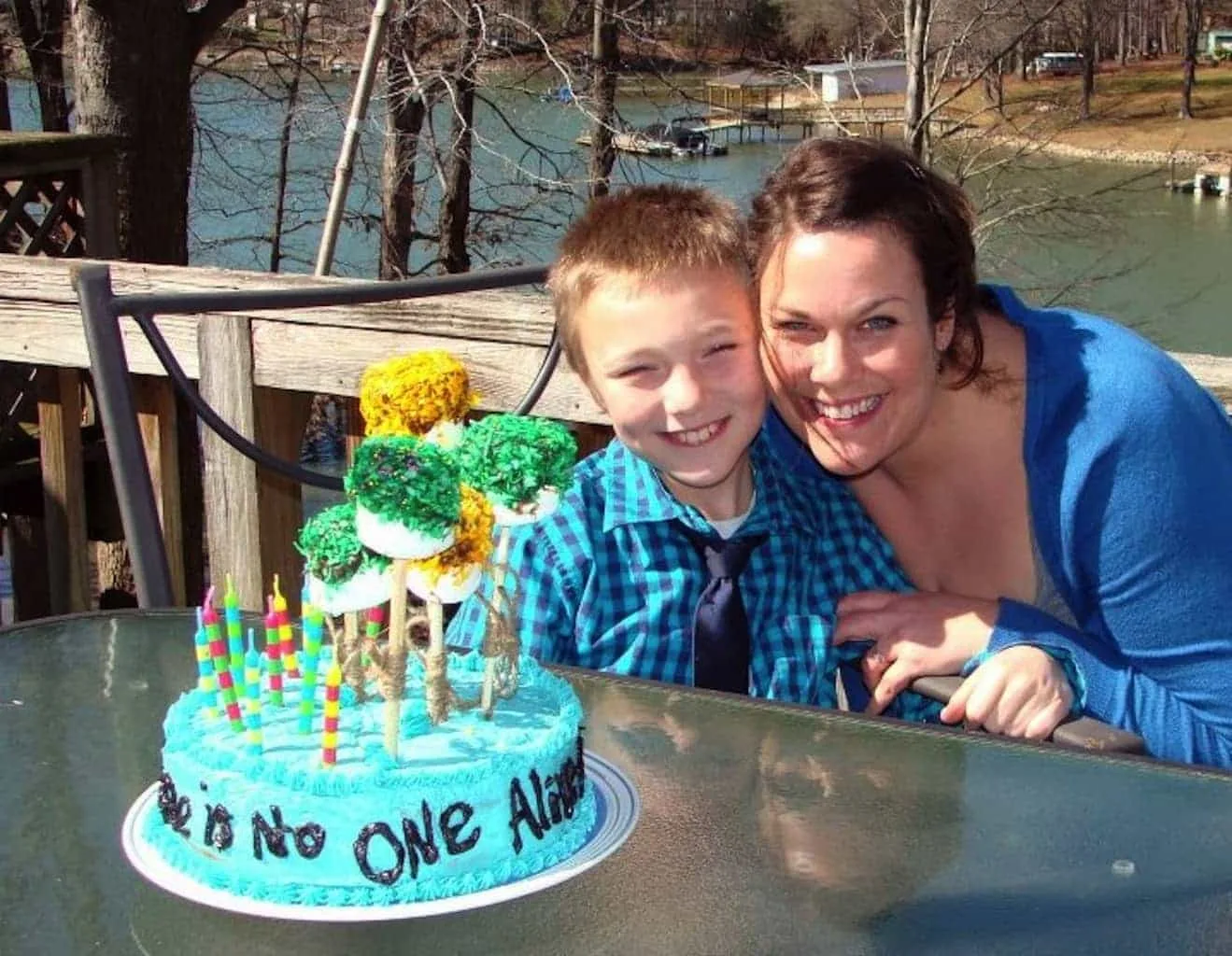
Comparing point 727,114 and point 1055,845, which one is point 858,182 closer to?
point 1055,845

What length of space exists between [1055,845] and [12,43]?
37.3 feet

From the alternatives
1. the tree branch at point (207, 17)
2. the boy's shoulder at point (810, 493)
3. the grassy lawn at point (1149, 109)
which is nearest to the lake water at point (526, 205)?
the tree branch at point (207, 17)

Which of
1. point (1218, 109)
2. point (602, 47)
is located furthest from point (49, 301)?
point (1218, 109)

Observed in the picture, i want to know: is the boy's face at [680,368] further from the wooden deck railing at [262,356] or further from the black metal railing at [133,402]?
the wooden deck railing at [262,356]


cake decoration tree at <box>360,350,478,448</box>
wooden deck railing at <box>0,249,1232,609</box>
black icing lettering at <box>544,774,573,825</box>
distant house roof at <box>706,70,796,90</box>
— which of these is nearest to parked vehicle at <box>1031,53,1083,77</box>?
distant house roof at <box>706,70,796,90</box>

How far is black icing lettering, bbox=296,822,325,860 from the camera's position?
1060 millimetres

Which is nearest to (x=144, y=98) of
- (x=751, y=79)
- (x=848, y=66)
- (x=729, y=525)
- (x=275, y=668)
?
(x=729, y=525)

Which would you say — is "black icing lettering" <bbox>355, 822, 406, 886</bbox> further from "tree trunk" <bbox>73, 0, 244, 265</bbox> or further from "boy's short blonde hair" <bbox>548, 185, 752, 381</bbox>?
"tree trunk" <bbox>73, 0, 244, 265</bbox>

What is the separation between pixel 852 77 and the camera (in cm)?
1210

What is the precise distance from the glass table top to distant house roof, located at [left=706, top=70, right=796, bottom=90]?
10264mm

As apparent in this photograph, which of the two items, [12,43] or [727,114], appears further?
[727,114]

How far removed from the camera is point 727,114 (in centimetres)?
1556

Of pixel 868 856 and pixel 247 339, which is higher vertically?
pixel 247 339

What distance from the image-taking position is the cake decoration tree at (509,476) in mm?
1120
